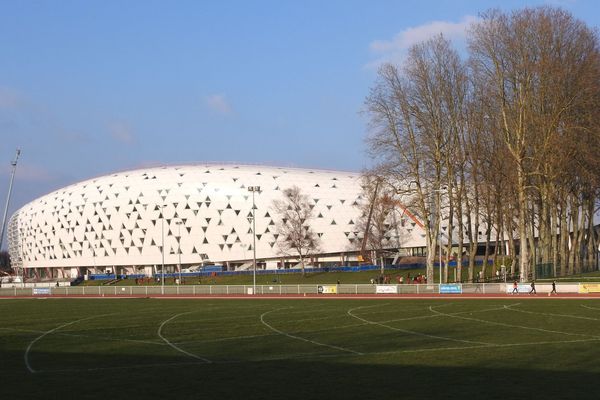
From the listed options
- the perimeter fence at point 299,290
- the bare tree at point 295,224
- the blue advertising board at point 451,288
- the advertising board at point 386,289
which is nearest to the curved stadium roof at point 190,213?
the bare tree at point 295,224

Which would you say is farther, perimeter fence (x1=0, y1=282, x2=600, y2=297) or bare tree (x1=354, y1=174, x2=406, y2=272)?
bare tree (x1=354, y1=174, x2=406, y2=272)

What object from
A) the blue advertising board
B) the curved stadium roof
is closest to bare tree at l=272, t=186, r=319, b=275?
the curved stadium roof

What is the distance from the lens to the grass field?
16750 millimetres

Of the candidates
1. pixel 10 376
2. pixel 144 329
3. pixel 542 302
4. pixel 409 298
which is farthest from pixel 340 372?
pixel 409 298

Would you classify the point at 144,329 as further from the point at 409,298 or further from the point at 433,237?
the point at 433,237

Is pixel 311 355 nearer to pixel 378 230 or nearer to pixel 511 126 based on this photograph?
pixel 511 126

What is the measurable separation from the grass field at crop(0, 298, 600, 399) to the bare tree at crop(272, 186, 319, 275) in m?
69.8

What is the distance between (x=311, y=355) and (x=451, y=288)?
34.7 metres

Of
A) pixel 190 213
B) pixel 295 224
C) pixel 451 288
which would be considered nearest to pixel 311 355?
pixel 451 288

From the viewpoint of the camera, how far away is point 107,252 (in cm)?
13575

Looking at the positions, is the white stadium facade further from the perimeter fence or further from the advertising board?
the advertising board

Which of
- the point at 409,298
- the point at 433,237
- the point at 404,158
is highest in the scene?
the point at 404,158

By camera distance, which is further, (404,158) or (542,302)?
(404,158)

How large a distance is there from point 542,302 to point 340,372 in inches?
1121
